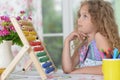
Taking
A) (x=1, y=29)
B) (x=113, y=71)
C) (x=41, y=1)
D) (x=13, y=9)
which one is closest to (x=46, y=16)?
(x=41, y=1)

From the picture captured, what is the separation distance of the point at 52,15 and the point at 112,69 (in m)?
2.82

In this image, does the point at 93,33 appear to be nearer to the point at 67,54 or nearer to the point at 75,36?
the point at 75,36

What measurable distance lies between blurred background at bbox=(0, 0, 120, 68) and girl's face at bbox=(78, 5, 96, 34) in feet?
5.58

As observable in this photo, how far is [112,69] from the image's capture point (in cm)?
126

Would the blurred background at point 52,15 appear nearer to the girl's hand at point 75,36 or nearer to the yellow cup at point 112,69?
the girl's hand at point 75,36

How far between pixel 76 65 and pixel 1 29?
2.20ft

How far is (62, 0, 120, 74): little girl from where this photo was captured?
1895 millimetres

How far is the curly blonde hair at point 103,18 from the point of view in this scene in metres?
1.94

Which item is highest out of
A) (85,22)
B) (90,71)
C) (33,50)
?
(85,22)

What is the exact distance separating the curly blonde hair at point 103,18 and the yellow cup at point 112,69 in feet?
2.16

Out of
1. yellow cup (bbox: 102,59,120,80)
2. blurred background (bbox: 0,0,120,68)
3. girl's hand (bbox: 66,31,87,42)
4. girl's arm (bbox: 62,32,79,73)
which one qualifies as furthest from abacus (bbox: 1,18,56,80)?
blurred background (bbox: 0,0,120,68)

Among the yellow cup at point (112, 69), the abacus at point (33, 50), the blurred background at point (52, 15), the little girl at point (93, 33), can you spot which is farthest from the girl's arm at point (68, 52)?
→ the blurred background at point (52, 15)

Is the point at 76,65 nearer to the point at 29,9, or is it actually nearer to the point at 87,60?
the point at 87,60

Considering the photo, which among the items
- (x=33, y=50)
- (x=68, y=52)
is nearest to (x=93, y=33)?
(x=68, y=52)
